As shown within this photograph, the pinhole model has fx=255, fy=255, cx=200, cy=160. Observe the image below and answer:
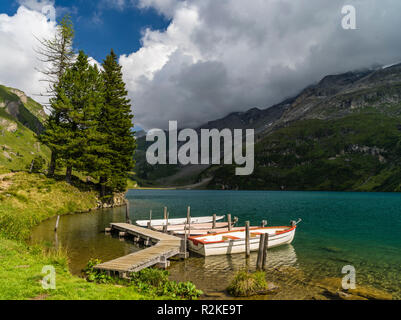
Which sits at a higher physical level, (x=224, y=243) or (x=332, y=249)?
(x=224, y=243)

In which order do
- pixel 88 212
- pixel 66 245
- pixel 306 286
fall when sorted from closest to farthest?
pixel 306 286
pixel 66 245
pixel 88 212

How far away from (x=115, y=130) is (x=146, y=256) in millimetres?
42104

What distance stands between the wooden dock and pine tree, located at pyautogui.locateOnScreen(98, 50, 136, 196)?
26.8 meters

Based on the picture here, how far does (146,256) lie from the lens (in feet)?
61.4

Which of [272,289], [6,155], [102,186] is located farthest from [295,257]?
[6,155]

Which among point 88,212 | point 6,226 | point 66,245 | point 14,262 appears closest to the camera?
point 14,262

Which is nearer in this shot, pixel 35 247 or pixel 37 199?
pixel 35 247

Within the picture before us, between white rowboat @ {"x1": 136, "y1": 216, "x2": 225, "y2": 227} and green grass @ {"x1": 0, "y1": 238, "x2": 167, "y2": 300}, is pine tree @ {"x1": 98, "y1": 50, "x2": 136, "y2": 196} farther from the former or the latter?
green grass @ {"x1": 0, "y1": 238, "x2": 167, "y2": 300}

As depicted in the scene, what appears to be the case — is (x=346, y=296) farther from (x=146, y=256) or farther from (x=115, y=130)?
(x=115, y=130)

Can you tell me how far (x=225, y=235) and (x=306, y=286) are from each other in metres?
12.3
